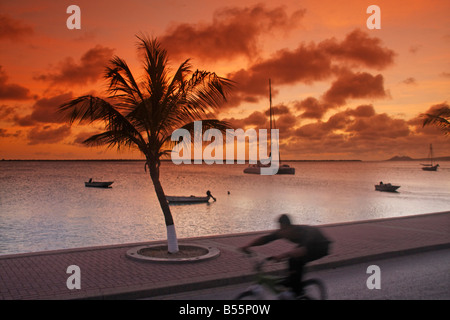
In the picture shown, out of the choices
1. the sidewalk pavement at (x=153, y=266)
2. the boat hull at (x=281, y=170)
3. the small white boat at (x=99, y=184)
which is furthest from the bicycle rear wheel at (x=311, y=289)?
the boat hull at (x=281, y=170)

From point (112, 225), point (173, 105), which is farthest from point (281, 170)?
point (173, 105)

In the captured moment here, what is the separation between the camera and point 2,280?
8188mm

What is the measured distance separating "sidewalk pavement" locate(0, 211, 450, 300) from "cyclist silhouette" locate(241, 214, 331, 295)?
2743 millimetres

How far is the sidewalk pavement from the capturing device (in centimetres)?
760

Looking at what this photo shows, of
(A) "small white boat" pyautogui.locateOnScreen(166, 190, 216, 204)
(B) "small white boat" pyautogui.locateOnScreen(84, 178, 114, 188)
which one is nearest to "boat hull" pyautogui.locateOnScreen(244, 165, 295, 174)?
(B) "small white boat" pyautogui.locateOnScreen(84, 178, 114, 188)

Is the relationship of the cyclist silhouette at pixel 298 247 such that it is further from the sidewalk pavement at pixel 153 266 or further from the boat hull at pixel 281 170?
the boat hull at pixel 281 170

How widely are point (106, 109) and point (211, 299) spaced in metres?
6.13

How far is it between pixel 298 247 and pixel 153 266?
470cm

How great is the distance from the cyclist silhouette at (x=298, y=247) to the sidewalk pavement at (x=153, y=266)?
2.74m

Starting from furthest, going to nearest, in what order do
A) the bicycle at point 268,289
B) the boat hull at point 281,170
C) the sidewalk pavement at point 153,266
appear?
the boat hull at point 281,170, the sidewalk pavement at point 153,266, the bicycle at point 268,289

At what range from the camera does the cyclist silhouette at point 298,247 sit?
5.89m

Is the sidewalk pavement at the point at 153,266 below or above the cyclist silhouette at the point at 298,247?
below

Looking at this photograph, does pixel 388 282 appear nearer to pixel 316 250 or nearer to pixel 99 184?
pixel 316 250

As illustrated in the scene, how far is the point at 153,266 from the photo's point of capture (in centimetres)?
957
